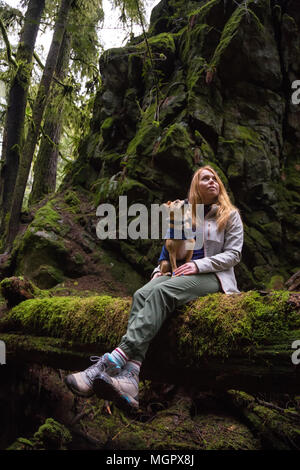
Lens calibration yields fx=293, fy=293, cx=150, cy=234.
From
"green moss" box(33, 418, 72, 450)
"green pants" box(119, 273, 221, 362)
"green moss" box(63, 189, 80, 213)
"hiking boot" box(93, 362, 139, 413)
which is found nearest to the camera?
"hiking boot" box(93, 362, 139, 413)

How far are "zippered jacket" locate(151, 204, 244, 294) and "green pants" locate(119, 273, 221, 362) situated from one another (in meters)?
0.10

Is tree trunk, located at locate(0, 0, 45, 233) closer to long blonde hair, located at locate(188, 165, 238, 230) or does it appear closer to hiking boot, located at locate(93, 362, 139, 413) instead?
long blonde hair, located at locate(188, 165, 238, 230)

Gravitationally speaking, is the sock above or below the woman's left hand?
below

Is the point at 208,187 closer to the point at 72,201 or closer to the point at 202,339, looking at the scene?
the point at 202,339

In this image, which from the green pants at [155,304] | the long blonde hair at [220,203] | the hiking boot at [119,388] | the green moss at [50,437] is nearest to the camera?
the hiking boot at [119,388]

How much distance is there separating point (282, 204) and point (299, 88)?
3.56 metres

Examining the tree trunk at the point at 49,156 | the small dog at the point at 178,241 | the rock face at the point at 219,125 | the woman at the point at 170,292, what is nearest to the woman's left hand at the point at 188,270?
the woman at the point at 170,292

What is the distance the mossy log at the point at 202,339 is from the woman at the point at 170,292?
18 centimetres

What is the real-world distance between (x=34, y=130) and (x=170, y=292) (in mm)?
5789

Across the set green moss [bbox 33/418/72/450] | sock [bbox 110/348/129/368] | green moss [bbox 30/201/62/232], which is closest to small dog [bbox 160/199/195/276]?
sock [bbox 110/348/129/368]

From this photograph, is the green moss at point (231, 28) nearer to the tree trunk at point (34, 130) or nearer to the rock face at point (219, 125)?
the rock face at point (219, 125)

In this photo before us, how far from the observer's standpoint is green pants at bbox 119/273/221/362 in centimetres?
246

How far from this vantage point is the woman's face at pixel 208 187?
135 inches
